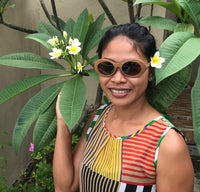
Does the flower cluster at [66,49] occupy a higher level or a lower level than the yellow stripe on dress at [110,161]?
higher

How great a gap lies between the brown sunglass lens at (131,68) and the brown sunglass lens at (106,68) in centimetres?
5

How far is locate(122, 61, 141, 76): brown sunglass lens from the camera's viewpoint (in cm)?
90

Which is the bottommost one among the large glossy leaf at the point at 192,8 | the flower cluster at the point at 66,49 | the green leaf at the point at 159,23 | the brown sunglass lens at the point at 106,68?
the brown sunglass lens at the point at 106,68

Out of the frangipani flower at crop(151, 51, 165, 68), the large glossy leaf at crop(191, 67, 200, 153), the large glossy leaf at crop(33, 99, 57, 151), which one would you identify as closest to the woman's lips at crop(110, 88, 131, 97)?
the frangipani flower at crop(151, 51, 165, 68)

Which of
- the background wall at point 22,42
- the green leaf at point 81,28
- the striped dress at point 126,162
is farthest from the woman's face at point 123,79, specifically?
the background wall at point 22,42

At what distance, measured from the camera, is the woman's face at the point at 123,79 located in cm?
93

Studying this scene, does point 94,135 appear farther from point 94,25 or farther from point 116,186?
point 94,25

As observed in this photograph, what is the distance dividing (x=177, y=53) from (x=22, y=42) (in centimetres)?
207

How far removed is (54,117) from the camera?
1.19 metres

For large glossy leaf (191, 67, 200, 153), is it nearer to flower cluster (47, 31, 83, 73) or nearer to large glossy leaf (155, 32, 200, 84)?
large glossy leaf (155, 32, 200, 84)

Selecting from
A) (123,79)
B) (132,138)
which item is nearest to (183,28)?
(123,79)

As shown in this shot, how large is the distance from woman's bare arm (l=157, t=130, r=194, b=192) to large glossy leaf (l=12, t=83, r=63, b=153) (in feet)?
1.71

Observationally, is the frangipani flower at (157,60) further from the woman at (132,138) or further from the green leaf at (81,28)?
the green leaf at (81,28)

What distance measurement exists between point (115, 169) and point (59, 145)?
0.33 meters
